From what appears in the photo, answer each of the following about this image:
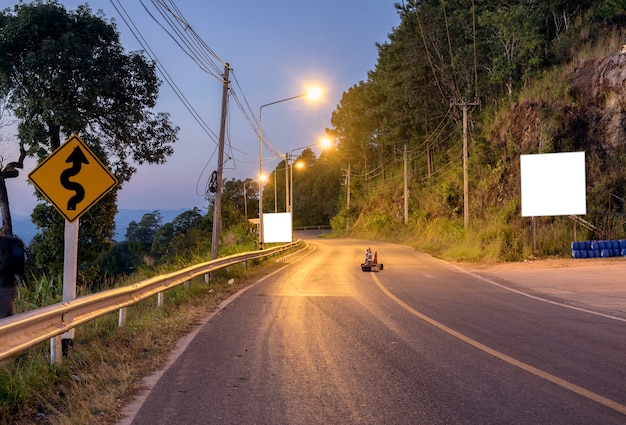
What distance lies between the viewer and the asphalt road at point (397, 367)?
4852 millimetres

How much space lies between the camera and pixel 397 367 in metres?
6.36

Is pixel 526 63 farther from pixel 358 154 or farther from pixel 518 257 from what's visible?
pixel 358 154

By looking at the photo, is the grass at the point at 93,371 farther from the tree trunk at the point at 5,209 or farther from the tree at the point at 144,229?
the tree at the point at 144,229

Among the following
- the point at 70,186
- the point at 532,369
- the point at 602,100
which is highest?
the point at 602,100

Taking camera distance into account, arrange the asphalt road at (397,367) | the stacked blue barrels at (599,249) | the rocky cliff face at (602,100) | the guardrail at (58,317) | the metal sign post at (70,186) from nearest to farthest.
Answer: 1. the asphalt road at (397,367)
2. the guardrail at (58,317)
3. the metal sign post at (70,186)
4. the stacked blue barrels at (599,249)
5. the rocky cliff face at (602,100)

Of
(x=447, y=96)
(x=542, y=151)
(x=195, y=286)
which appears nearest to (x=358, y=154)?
(x=447, y=96)

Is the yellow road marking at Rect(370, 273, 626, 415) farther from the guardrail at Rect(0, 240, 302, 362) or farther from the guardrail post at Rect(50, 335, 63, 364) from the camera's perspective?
the guardrail post at Rect(50, 335, 63, 364)

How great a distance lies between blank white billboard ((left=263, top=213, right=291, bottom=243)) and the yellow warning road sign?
24382 millimetres

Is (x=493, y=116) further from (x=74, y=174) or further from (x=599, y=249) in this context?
(x=74, y=174)

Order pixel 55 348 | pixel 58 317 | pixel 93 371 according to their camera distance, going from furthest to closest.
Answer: pixel 55 348, pixel 58 317, pixel 93 371

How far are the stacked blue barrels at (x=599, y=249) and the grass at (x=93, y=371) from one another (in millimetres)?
16971

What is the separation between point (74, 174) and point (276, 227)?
25255 millimetres

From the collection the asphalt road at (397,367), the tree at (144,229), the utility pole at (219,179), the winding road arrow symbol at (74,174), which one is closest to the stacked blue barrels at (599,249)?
the asphalt road at (397,367)

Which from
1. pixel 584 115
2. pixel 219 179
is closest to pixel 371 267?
pixel 219 179
